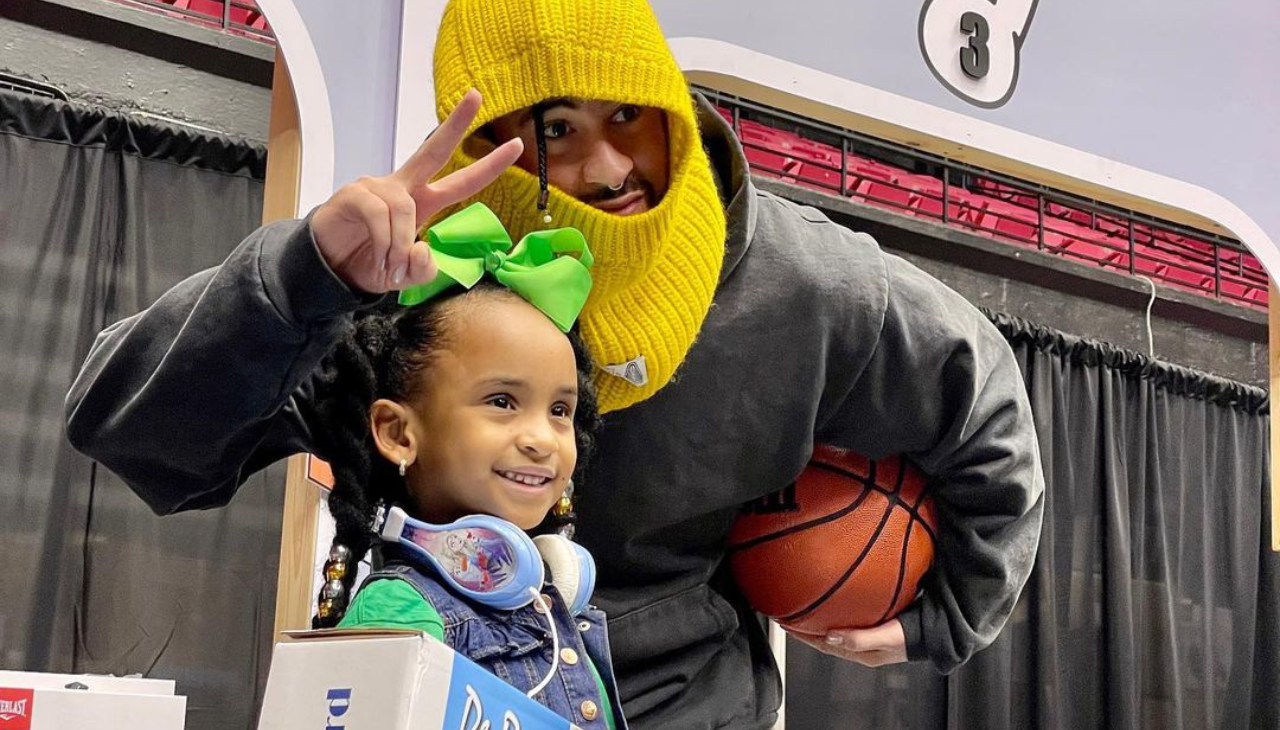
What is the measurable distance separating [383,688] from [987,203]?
382 centimetres

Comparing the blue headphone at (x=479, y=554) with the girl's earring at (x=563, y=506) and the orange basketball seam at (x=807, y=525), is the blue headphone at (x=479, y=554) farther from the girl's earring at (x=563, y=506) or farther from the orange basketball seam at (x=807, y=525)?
the orange basketball seam at (x=807, y=525)

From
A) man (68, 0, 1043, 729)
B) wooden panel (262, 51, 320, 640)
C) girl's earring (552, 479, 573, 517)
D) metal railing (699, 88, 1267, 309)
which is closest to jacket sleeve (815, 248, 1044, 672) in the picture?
man (68, 0, 1043, 729)

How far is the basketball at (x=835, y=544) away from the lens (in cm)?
165

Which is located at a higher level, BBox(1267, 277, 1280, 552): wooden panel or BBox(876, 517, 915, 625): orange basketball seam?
BBox(1267, 277, 1280, 552): wooden panel

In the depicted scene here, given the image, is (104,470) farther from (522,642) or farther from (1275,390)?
(1275,390)

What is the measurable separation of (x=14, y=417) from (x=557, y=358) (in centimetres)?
199

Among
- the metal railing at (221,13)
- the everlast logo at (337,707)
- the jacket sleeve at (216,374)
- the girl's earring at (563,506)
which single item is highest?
the metal railing at (221,13)

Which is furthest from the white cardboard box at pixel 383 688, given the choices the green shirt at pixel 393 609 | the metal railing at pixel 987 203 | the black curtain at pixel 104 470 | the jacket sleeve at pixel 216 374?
the metal railing at pixel 987 203

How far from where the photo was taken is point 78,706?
1.61m

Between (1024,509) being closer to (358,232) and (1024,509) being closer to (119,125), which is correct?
(358,232)

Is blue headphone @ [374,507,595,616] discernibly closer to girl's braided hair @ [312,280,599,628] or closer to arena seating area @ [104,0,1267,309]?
girl's braided hair @ [312,280,599,628]

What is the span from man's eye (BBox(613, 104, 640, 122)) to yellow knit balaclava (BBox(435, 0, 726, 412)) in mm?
31

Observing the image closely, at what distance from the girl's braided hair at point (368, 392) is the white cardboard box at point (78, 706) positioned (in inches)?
17.9

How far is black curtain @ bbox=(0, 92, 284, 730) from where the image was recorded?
2908 millimetres
